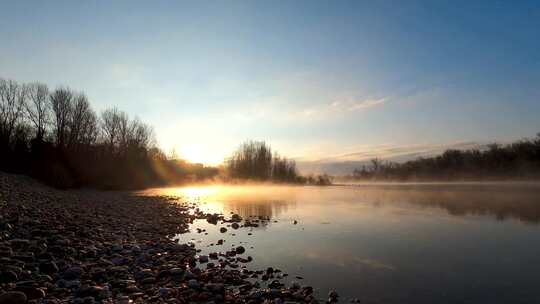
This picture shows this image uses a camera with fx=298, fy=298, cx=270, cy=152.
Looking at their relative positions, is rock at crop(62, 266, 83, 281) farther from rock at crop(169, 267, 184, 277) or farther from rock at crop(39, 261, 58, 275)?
rock at crop(169, 267, 184, 277)

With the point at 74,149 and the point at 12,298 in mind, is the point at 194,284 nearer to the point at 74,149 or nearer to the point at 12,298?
the point at 12,298

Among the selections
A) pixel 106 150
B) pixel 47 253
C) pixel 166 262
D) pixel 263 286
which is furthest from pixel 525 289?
pixel 106 150

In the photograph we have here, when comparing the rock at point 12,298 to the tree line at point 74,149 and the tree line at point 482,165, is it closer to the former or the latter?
the tree line at point 74,149

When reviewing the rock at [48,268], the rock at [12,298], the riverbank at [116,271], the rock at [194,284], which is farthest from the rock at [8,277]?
the rock at [194,284]

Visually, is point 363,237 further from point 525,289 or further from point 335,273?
point 525,289

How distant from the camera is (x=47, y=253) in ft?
26.5

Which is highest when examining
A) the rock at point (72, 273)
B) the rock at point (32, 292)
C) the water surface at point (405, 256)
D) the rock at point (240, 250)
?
the rock at point (32, 292)

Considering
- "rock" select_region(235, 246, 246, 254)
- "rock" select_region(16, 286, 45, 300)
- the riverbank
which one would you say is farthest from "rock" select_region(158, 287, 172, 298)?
"rock" select_region(235, 246, 246, 254)

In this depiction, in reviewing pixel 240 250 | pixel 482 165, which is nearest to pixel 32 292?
pixel 240 250

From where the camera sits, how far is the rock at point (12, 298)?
16.8ft

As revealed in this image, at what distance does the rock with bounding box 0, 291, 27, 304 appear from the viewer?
5121mm

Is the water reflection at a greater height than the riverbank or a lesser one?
lesser

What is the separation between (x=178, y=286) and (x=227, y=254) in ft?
10.8

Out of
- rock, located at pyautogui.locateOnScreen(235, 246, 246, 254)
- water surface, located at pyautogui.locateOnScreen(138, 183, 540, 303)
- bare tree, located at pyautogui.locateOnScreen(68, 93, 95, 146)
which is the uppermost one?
bare tree, located at pyautogui.locateOnScreen(68, 93, 95, 146)
